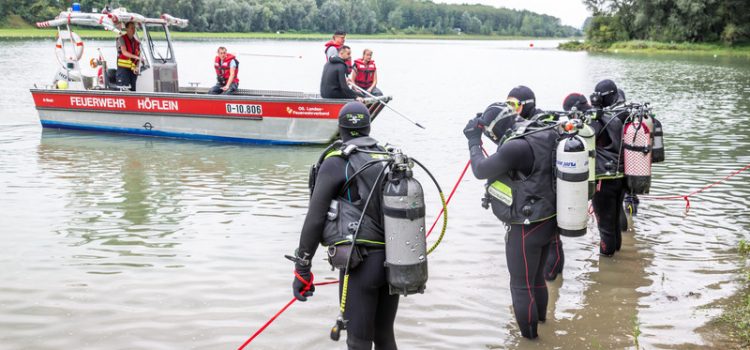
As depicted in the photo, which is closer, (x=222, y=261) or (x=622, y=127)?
(x=622, y=127)

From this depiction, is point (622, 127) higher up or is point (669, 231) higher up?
point (622, 127)

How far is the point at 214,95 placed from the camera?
47.0 ft

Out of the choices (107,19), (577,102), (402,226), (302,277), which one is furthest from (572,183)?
(107,19)

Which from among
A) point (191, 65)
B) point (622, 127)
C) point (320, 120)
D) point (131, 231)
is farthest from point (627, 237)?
point (191, 65)

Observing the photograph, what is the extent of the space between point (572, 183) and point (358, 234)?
1576 millimetres

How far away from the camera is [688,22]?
6894 centimetres

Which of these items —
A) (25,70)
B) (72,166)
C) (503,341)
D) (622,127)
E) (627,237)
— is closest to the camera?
(503,341)

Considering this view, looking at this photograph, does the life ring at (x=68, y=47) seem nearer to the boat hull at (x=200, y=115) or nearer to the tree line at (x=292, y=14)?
the boat hull at (x=200, y=115)

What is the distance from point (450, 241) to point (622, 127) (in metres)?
2.17

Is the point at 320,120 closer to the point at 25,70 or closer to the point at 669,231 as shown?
the point at 669,231

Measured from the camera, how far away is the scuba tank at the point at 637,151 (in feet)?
21.7

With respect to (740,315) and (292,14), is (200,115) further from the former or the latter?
(292,14)

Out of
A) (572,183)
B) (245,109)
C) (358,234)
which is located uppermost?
(572,183)

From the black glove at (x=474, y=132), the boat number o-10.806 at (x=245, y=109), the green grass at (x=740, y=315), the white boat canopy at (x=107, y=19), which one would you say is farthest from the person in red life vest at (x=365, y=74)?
the black glove at (x=474, y=132)
